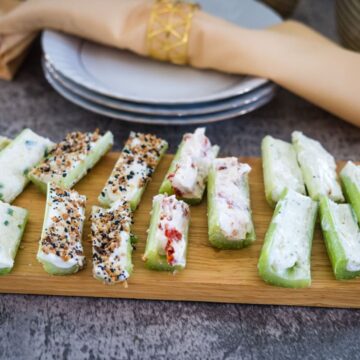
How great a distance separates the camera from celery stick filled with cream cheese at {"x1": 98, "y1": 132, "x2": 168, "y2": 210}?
1.92 m

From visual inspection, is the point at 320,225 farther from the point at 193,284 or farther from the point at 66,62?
the point at 66,62

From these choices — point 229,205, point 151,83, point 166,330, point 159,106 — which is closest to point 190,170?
point 229,205

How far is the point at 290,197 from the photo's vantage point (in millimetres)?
1873

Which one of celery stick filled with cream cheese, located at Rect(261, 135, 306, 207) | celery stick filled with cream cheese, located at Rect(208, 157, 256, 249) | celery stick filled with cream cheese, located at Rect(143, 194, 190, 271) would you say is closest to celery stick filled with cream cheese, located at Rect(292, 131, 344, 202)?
celery stick filled with cream cheese, located at Rect(261, 135, 306, 207)

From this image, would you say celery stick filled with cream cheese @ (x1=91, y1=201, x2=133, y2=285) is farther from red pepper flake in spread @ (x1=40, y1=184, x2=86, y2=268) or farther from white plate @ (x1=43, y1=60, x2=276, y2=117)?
white plate @ (x1=43, y1=60, x2=276, y2=117)

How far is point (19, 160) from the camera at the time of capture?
202 centimetres

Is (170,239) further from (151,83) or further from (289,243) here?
(151,83)

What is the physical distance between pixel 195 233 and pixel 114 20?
115 cm

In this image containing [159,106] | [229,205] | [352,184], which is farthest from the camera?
[159,106]

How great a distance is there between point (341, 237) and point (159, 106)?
0.88m

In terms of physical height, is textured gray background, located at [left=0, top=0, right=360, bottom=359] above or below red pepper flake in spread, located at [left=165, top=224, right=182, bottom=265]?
below

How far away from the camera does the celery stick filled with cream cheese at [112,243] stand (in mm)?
1666

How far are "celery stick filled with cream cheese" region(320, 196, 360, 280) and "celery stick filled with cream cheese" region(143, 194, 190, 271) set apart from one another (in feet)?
1.45

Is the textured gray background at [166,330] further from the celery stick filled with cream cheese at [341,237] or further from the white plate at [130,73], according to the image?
the white plate at [130,73]
